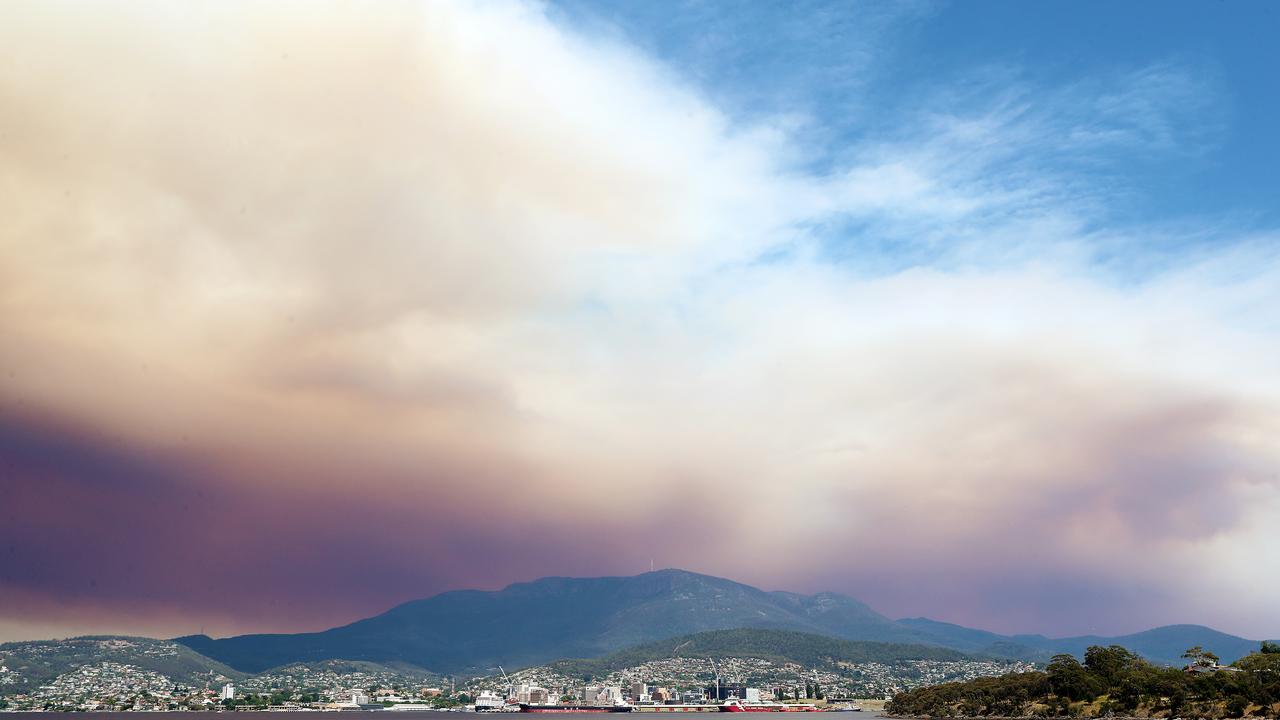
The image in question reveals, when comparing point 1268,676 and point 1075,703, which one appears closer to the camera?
point 1268,676

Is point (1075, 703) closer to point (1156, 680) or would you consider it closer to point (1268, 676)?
point (1156, 680)

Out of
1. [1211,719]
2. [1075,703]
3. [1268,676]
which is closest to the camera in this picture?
[1211,719]

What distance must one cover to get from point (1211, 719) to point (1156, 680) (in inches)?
734

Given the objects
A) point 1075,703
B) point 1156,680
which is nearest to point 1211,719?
point 1156,680

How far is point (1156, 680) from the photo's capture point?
604 ft

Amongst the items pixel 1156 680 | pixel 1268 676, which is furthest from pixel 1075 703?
pixel 1268 676

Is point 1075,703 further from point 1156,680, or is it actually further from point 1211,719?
point 1211,719

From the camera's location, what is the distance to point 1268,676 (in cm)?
17638

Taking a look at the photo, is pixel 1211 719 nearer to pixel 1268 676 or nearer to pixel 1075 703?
pixel 1268 676

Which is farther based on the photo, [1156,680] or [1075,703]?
[1075,703]

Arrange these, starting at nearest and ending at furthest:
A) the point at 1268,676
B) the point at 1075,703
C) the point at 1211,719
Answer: the point at 1211,719 < the point at 1268,676 < the point at 1075,703

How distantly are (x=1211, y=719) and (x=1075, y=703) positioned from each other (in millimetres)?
36471

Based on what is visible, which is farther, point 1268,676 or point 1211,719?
point 1268,676

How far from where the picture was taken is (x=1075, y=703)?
200m
